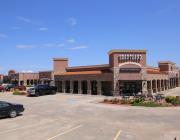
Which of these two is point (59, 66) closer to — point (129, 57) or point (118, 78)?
point (118, 78)

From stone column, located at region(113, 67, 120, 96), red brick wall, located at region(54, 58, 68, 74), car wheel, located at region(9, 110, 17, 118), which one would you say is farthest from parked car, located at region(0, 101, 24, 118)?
red brick wall, located at region(54, 58, 68, 74)

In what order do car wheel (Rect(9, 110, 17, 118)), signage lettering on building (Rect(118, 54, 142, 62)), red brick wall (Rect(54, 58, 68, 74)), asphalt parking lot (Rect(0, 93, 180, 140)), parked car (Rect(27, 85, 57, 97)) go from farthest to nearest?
red brick wall (Rect(54, 58, 68, 74)) < parked car (Rect(27, 85, 57, 97)) < signage lettering on building (Rect(118, 54, 142, 62)) < car wheel (Rect(9, 110, 17, 118)) < asphalt parking lot (Rect(0, 93, 180, 140))

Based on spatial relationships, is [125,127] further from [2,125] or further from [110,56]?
[110,56]

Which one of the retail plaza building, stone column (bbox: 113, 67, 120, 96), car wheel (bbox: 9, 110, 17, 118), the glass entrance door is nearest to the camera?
car wheel (bbox: 9, 110, 17, 118)

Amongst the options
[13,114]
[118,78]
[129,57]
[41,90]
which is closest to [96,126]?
[13,114]

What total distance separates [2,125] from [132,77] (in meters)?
27.6

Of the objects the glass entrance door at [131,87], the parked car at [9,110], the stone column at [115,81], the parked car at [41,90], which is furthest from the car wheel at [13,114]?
the glass entrance door at [131,87]

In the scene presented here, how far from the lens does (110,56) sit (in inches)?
1976

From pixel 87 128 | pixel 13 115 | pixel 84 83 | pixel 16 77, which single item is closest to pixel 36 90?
pixel 84 83

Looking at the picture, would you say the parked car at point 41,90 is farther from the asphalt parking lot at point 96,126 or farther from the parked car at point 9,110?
the parked car at point 9,110

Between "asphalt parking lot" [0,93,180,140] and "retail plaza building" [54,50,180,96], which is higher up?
"retail plaza building" [54,50,180,96]

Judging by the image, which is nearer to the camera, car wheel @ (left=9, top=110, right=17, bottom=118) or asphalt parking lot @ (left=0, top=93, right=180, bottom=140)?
asphalt parking lot @ (left=0, top=93, right=180, bottom=140)

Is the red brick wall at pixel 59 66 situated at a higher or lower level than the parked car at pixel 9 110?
higher

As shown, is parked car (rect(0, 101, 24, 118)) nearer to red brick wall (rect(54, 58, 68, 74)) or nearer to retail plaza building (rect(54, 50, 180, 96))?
retail plaza building (rect(54, 50, 180, 96))
